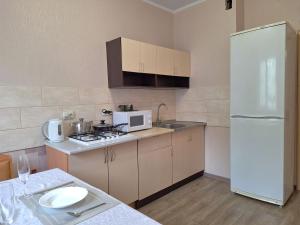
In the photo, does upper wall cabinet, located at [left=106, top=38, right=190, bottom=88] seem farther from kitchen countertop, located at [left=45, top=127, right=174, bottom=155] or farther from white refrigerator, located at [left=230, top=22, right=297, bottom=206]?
white refrigerator, located at [left=230, top=22, right=297, bottom=206]

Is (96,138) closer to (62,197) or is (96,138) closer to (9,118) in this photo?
(9,118)

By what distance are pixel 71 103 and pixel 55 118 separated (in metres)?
0.24

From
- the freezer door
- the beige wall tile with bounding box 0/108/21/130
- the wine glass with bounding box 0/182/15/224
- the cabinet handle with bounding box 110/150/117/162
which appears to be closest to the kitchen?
the beige wall tile with bounding box 0/108/21/130

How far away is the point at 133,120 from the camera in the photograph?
8.67ft

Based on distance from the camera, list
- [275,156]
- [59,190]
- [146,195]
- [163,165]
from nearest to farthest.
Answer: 1. [59,190]
2. [275,156]
3. [146,195]
4. [163,165]

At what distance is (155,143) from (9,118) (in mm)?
1542

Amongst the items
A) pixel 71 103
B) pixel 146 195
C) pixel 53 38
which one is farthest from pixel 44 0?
pixel 146 195

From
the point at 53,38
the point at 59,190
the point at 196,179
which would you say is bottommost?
the point at 196,179

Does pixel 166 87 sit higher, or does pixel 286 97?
pixel 166 87

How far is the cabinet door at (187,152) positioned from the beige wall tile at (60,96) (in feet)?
4.42

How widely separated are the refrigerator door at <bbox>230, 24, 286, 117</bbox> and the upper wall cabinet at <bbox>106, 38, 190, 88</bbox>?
3.04 feet

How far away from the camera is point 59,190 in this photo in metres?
1.12

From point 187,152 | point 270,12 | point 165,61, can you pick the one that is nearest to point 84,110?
point 165,61

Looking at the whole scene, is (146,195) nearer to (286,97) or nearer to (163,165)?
(163,165)
